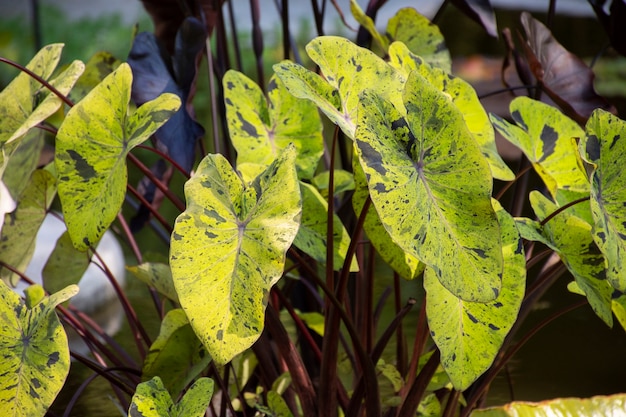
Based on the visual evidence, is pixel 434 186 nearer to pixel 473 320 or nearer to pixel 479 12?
pixel 473 320

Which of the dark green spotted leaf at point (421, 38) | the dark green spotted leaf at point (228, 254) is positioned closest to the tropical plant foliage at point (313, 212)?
the dark green spotted leaf at point (228, 254)

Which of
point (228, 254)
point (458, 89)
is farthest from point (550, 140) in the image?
point (228, 254)

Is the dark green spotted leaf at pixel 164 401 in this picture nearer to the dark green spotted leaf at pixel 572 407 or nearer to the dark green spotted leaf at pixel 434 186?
the dark green spotted leaf at pixel 434 186

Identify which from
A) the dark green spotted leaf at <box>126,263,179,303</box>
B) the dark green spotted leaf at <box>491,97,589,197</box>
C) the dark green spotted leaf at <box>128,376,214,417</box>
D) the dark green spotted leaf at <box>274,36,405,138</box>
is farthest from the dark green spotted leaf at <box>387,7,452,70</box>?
the dark green spotted leaf at <box>128,376,214,417</box>

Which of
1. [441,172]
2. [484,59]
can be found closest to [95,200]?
[441,172]

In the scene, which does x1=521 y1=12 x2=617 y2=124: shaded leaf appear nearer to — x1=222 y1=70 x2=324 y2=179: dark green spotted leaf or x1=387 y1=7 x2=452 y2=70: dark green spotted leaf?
x1=387 y1=7 x2=452 y2=70: dark green spotted leaf

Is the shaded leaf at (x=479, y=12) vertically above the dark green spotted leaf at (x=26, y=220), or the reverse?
the shaded leaf at (x=479, y=12)
